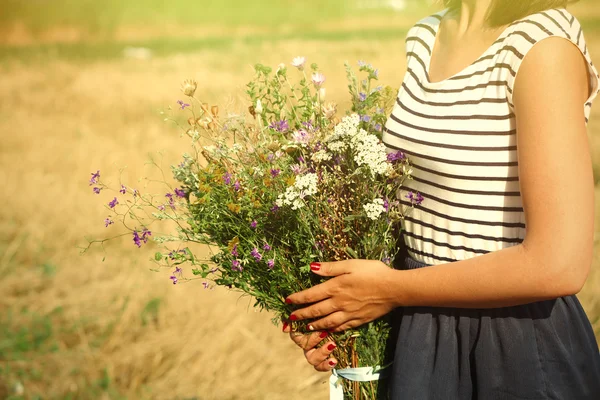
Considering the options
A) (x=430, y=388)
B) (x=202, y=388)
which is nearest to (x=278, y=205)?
(x=430, y=388)

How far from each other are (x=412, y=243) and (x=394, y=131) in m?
0.27

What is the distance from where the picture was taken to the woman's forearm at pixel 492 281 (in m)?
1.20

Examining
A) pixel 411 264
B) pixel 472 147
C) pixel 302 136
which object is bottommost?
pixel 411 264

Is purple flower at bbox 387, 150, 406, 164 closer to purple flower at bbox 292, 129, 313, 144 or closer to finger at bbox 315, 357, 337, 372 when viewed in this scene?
purple flower at bbox 292, 129, 313, 144

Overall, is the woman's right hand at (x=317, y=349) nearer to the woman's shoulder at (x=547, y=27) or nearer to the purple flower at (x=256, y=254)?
the purple flower at (x=256, y=254)

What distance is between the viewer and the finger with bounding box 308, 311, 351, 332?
147 cm

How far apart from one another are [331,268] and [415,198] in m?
0.25

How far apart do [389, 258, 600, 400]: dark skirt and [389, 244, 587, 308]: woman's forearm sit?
9 cm

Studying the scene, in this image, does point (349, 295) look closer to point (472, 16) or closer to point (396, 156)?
point (396, 156)

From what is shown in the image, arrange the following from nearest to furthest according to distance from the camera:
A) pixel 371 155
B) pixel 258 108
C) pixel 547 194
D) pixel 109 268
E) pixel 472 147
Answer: pixel 547 194 → pixel 472 147 → pixel 371 155 → pixel 258 108 → pixel 109 268

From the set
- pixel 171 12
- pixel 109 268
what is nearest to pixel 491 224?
pixel 109 268

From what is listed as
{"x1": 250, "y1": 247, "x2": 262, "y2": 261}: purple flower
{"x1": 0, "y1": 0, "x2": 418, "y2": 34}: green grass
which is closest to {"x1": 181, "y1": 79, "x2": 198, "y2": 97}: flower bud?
{"x1": 250, "y1": 247, "x2": 262, "y2": 261}: purple flower

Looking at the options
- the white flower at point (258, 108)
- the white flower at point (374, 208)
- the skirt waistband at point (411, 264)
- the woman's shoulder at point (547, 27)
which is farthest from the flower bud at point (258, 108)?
the woman's shoulder at point (547, 27)

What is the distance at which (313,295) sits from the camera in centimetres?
148
